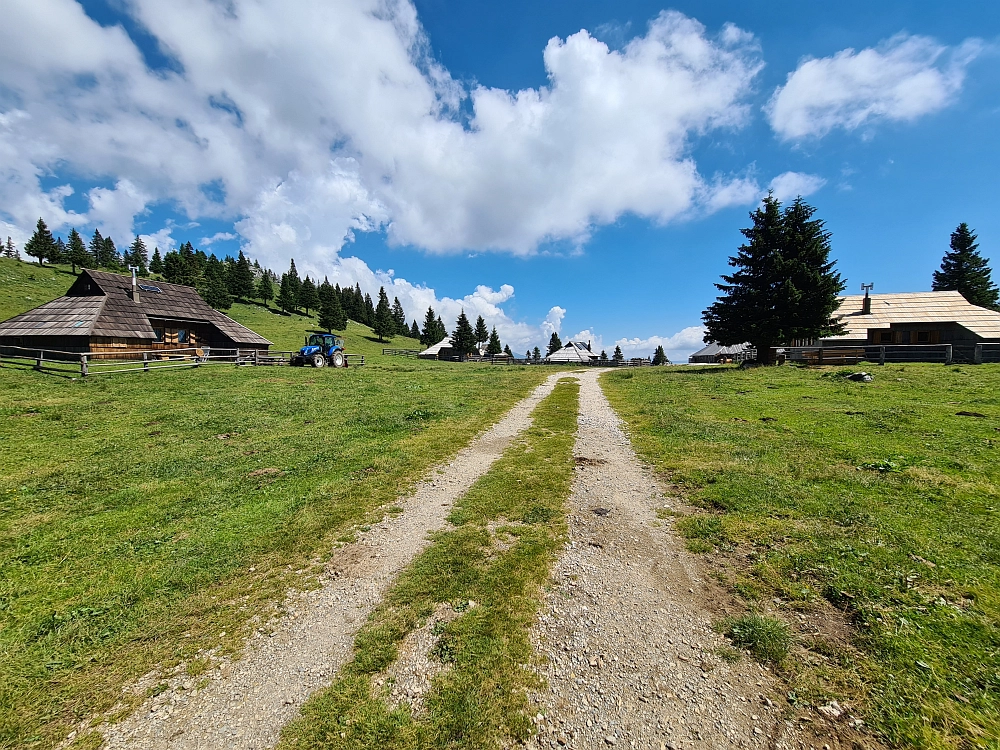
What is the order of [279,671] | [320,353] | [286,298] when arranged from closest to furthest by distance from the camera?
[279,671]
[320,353]
[286,298]

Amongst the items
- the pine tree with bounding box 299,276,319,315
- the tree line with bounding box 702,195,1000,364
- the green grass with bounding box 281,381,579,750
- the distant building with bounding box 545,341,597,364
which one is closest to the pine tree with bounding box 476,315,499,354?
the distant building with bounding box 545,341,597,364

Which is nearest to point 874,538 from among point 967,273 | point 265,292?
point 967,273

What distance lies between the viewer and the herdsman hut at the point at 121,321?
98.9 ft

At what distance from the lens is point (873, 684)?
3340 mm

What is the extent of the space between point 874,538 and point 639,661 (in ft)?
15.1

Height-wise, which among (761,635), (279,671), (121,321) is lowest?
(279,671)

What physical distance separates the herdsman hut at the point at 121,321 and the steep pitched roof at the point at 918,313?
64075mm

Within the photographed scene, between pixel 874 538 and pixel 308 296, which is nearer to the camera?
pixel 874 538

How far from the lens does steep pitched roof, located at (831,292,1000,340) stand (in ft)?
115

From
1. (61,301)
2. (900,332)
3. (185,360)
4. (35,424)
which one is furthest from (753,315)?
(61,301)

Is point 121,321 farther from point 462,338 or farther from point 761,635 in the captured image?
point 462,338

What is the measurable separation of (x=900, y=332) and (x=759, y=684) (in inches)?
2015

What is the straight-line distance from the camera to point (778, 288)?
31.7 meters

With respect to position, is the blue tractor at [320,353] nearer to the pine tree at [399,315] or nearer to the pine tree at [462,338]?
the pine tree at [462,338]
